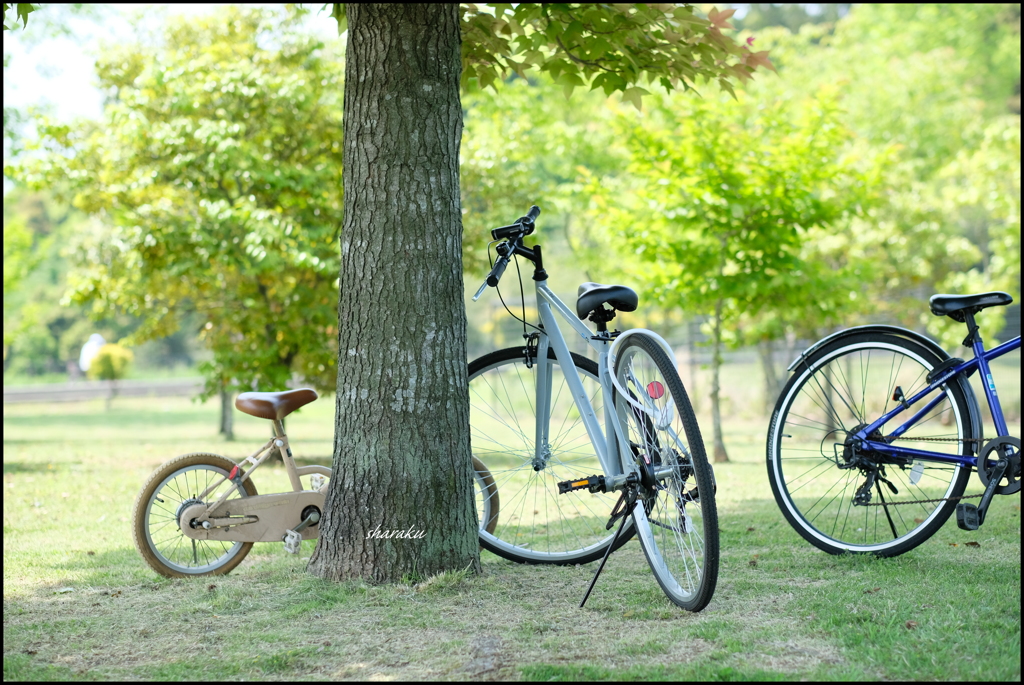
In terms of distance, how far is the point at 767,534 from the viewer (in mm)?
4418

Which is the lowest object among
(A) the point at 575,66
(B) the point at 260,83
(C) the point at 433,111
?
(C) the point at 433,111

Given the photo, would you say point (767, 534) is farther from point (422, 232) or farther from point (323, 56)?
point (323, 56)

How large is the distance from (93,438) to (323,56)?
7.18 m

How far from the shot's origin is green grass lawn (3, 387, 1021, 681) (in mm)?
2484

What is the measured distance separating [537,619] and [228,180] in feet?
22.7

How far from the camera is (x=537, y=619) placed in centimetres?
298

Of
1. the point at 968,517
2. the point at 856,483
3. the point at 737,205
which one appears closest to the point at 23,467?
the point at 737,205

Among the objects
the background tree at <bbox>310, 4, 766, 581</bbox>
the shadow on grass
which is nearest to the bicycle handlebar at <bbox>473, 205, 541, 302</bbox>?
the background tree at <bbox>310, 4, 766, 581</bbox>

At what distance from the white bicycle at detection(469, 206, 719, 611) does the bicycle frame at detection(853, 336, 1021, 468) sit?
92 cm

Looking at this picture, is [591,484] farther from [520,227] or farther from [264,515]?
[264,515]

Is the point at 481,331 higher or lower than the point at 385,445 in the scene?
higher

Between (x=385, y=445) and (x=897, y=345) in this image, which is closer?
(x=385, y=445)

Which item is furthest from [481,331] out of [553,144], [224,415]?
[224,415]

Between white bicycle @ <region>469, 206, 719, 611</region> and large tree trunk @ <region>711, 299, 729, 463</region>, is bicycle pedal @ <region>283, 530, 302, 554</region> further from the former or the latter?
large tree trunk @ <region>711, 299, 729, 463</region>
